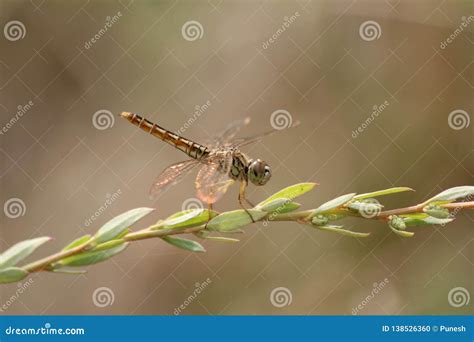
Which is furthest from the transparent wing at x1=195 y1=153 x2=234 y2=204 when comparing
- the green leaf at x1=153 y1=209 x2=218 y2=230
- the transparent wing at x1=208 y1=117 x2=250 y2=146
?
the green leaf at x1=153 y1=209 x2=218 y2=230

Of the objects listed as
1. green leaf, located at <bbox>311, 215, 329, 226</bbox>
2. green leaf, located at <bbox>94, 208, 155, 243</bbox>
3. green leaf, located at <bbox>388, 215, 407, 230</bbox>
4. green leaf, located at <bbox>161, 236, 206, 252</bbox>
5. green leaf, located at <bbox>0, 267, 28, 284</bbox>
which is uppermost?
green leaf, located at <bbox>388, 215, 407, 230</bbox>

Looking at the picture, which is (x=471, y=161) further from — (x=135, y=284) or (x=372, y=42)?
→ (x=135, y=284)

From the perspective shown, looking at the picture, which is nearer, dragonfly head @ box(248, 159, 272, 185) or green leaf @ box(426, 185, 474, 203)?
green leaf @ box(426, 185, 474, 203)

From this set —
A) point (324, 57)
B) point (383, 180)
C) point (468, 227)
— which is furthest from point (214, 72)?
point (468, 227)

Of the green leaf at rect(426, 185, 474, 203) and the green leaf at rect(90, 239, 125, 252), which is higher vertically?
the green leaf at rect(426, 185, 474, 203)

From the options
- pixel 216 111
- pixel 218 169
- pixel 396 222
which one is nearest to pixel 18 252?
pixel 396 222

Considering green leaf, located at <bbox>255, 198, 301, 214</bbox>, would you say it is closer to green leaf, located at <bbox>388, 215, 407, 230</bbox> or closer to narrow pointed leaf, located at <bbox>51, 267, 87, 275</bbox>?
green leaf, located at <bbox>388, 215, 407, 230</bbox>

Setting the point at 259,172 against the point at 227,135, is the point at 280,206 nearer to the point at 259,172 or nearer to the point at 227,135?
the point at 259,172
